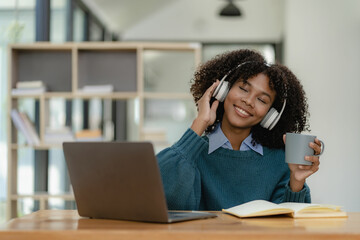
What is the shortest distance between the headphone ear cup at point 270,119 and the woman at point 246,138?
0.04ft

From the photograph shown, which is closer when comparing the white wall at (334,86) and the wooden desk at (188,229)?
the wooden desk at (188,229)

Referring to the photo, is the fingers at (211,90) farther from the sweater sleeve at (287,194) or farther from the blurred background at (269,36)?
the blurred background at (269,36)

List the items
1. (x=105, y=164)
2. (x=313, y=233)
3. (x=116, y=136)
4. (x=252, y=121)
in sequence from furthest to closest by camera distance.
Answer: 1. (x=116, y=136)
2. (x=252, y=121)
3. (x=105, y=164)
4. (x=313, y=233)

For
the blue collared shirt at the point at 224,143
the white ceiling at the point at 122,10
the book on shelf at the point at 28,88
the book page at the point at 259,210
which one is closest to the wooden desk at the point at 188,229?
the book page at the point at 259,210

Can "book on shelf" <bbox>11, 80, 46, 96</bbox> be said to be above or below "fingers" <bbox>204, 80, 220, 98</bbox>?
above

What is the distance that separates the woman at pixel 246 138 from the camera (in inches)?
66.7

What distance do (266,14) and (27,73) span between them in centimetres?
472

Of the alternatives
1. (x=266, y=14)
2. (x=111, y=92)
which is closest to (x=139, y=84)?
(x=111, y=92)

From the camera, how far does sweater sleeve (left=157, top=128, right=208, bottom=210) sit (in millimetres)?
1536

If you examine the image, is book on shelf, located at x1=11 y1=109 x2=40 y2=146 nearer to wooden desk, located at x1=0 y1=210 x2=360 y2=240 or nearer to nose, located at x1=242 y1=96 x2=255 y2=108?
nose, located at x1=242 y1=96 x2=255 y2=108

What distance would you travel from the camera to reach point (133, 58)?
4.12 metres

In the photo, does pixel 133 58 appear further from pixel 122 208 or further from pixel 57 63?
pixel 122 208

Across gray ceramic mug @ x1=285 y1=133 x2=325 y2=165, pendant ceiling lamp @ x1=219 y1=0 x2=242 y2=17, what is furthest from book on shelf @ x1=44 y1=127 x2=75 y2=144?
pendant ceiling lamp @ x1=219 y1=0 x2=242 y2=17

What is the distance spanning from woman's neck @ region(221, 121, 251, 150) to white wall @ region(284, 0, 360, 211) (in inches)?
82.9
